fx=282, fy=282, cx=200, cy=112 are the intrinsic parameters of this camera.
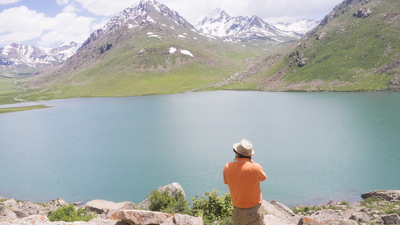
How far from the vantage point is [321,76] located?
160 metres

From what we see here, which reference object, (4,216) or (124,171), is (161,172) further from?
(4,216)

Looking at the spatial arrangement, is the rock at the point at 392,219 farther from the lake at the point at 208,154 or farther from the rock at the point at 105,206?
the rock at the point at 105,206

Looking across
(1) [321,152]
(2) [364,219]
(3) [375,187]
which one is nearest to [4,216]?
(2) [364,219]

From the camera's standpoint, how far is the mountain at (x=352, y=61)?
13812cm

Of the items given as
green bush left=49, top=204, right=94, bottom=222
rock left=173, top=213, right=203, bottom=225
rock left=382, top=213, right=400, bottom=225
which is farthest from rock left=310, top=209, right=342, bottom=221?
green bush left=49, top=204, right=94, bottom=222

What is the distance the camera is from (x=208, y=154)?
187ft

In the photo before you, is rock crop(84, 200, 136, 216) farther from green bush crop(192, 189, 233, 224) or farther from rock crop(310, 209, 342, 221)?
rock crop(310, 209, 342, 221)

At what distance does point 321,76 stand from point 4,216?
530 feet

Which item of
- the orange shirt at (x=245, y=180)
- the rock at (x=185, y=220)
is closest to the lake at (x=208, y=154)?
the rock at (x=185, y=220)

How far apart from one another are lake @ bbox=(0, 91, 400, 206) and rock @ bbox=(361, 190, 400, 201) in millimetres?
1972

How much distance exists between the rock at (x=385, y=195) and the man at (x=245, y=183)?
95.0 feet

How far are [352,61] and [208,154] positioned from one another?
135556mm

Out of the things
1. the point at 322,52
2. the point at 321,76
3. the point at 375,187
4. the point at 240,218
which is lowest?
the point at 375,187

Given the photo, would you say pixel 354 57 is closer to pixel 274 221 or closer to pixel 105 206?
pixel 105 206
